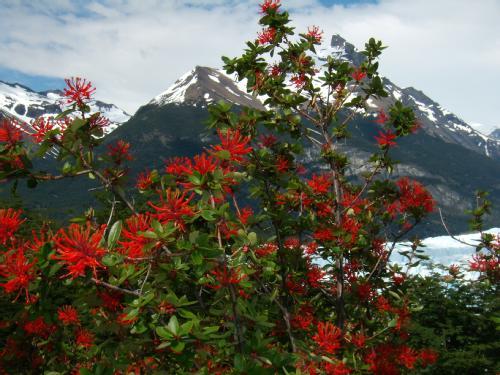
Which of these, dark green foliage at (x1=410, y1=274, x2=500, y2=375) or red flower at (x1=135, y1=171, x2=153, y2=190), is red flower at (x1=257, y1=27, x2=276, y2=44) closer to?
red flower at (x1=135, y1=171, x2=153, y2=190)

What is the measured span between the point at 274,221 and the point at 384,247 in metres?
2.40

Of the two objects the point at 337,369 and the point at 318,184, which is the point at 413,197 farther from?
the point at 337,369

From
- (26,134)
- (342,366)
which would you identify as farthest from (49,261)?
(342,366)

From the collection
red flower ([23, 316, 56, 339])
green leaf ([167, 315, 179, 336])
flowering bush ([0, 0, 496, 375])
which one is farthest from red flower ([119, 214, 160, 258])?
red flower ([23, 316, 56, 339])

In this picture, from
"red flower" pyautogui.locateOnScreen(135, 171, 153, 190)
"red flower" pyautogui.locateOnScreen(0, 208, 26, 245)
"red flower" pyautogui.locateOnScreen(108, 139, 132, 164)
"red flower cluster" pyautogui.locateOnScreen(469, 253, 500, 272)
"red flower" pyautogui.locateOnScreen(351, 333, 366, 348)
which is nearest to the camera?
"red flower" pyautogui.locateOnScreen(0, 208, 26, 245)

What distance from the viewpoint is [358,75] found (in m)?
6.74

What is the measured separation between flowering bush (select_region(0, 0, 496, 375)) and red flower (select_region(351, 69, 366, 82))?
4.1 inches

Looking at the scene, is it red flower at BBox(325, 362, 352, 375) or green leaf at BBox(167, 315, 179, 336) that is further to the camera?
red flower at BBox(325, 362, 352, 375)

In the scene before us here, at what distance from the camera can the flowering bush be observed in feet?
9.03

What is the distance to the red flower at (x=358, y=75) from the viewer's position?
6.70 metres

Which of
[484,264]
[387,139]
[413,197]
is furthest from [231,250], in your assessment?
[484,264]

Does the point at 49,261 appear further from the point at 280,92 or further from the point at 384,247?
the point at 384,247

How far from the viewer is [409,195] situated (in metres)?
6.25

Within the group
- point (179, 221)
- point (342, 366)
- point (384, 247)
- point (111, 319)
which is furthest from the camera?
point (384, 247)
